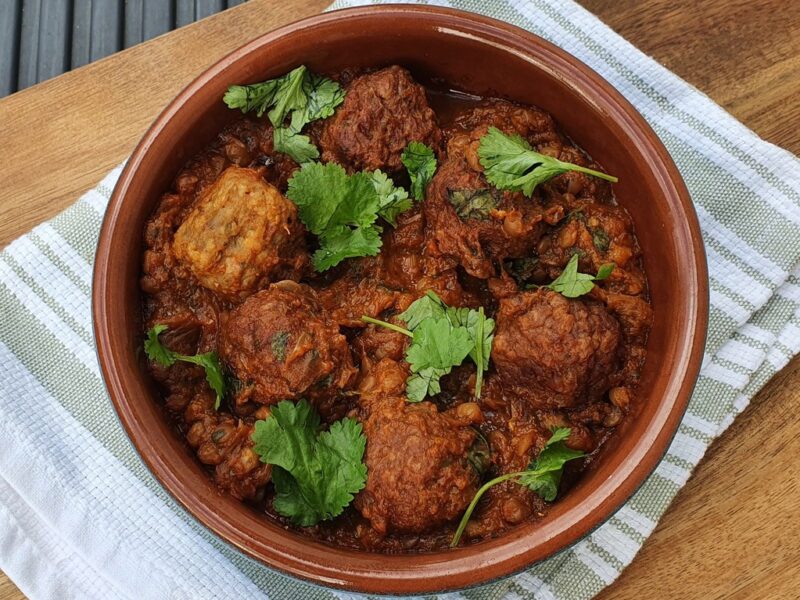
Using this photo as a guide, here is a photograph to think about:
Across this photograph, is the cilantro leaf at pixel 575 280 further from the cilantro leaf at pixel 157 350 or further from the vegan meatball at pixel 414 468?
the cilantro leaf at pixel 157 350

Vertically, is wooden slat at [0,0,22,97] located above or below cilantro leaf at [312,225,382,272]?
below

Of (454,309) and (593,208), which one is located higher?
(593,208)

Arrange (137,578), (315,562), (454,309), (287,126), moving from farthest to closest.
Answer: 1. (137,578)
2. (287,126)
3. (454,309)
4. (315,562)

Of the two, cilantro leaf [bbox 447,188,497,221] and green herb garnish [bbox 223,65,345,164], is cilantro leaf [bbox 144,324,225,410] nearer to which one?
green herb garnish [bbox 223,65,345,164]

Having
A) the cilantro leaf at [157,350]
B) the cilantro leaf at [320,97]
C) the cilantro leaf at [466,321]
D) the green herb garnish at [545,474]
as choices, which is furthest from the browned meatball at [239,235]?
the green herb garnish at [545,474]

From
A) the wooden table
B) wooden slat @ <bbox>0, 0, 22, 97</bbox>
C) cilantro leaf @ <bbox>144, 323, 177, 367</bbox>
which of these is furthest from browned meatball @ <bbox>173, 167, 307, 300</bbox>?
wooden slat @ <bbox>0, 0, 22, 97</bbox>

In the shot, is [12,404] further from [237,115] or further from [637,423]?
[637,423]

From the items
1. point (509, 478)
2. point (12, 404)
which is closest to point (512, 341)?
point (509, 478)
